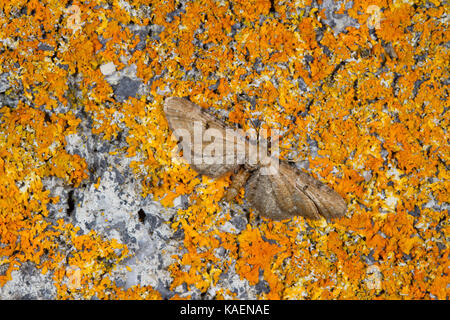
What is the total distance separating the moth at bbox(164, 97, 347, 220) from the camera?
1866 millimetres

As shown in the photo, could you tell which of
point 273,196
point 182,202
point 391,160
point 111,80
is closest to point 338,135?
point 391,160

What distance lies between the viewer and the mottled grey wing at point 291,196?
1.86 m

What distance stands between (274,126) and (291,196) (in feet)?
1.23

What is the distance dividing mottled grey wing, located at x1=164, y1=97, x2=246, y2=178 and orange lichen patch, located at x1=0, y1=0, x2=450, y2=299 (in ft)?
0.22

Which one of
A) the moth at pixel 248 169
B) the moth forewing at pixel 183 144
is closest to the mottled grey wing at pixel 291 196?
the moth at pixel 248 169

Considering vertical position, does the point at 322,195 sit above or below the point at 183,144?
below

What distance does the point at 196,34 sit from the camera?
1960mm

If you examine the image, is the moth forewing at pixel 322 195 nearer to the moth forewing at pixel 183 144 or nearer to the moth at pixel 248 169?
the moth at pixel 248 169

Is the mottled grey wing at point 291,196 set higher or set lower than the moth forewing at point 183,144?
lower

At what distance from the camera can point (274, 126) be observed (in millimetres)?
1952

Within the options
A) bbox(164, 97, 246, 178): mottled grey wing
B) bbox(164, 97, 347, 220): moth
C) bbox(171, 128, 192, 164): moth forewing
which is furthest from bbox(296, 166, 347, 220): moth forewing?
bbox(171, 128, 192, 164): moth forewing

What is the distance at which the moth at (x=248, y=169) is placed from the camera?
1.87m

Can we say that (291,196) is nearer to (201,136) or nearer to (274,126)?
(274,126)

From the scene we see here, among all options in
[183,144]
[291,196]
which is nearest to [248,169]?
[291,196]
